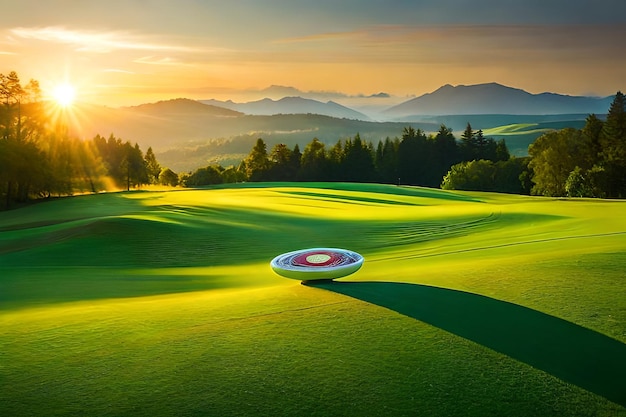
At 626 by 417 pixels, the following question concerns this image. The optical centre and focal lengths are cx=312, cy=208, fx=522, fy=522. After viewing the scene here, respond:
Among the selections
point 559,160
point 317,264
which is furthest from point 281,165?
point 317,264

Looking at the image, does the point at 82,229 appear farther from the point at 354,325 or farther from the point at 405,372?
the point at 405,372

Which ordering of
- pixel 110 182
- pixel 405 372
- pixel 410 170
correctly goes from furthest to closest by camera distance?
pixel 410 170
pixel 110 182
pixel 405 372

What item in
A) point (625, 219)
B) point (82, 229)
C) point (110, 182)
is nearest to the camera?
point (625, 219)

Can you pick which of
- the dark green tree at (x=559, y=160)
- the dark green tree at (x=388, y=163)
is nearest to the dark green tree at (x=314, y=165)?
the dark green tree at (x=388, y=163)

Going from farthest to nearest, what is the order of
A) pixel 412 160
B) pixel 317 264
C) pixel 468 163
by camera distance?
pixel 412 160 → pixel 468 163 → pixel 317 264

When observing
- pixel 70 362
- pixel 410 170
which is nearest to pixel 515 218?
pixel 70 362

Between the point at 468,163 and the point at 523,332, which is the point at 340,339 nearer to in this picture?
the point at 523,332

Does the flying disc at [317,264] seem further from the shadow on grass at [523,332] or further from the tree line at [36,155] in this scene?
the tree line at [36,155]
